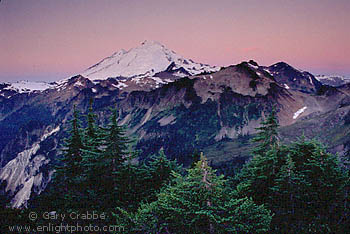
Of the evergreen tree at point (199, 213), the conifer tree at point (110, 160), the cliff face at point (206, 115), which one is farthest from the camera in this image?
the cliff face at point (206, 115)

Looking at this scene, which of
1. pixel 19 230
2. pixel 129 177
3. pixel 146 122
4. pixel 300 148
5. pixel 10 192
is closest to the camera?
pixel 19 230

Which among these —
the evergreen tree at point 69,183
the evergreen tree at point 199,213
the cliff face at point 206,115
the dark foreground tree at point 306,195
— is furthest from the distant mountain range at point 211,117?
the evergreen tree at point 199,213

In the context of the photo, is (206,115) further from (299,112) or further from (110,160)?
(110,160)

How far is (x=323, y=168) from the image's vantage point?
13.5 metres

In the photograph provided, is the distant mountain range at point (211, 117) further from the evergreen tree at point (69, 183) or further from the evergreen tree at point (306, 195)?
the evergreen tree at point (306, 195)

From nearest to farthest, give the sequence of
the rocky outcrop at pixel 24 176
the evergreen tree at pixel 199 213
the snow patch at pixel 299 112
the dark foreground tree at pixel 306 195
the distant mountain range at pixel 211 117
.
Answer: the evergreen tree at pixel 199 213
the dark foreground tree at pixel 306 195
the distant mountain range at pixel 211 117
the snow patch at pixel 299 112
the rocky outcrop at pixel 24 176

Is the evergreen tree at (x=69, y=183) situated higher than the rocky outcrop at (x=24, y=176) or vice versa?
the evergreen tree at (x=69, y=183)

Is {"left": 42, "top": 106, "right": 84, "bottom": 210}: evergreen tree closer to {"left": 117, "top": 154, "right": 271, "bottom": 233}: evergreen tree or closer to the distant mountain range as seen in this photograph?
{"left": 117, "top": 154, "right": 271, "bottom": 233}: evergreen tree

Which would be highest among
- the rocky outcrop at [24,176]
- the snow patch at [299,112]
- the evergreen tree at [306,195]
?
the snow patch at [299,112]

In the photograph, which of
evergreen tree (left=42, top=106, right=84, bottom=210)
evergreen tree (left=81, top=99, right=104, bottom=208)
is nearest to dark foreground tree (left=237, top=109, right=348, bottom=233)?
evergreen tree (left=81, top=99, right=104, bottom=208)

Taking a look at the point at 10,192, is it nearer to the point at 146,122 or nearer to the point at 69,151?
the point at 146,122

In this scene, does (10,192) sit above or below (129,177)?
below

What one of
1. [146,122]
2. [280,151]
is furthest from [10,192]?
[280,151]

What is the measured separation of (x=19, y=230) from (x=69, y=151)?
9.81m
